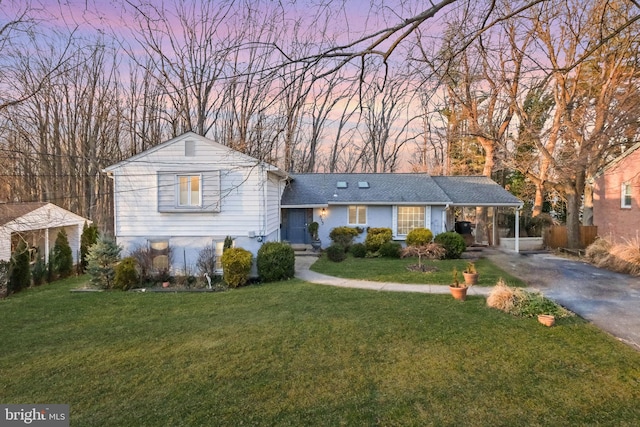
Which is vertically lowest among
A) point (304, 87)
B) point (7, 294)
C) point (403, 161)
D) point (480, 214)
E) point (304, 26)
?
point (7, 294)

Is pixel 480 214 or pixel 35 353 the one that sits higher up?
pixel 480 214

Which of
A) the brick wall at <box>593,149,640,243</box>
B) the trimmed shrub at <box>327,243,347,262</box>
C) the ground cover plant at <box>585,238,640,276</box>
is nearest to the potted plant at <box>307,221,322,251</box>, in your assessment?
the trimmed shrub at <box>327,243,347,262</box>

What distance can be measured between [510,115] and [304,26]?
19.0m

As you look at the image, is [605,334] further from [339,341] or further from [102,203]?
[102,203]

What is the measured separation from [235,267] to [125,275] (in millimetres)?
3489

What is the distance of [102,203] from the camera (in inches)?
915

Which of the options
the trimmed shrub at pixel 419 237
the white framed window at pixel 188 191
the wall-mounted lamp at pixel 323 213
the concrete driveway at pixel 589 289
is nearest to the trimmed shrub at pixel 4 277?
the white framed window at pixel 188 191

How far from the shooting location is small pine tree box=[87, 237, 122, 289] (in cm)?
1167

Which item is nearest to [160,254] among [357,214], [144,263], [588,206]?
[144,263]

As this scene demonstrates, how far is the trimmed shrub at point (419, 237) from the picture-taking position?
1684 cm

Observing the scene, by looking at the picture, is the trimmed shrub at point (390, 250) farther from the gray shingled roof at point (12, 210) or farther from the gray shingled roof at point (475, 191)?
the gray shingled roof at point (12, 210)

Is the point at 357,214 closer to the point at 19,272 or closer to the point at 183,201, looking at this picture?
the point at 183,201

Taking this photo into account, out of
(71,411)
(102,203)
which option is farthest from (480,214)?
(102,203)

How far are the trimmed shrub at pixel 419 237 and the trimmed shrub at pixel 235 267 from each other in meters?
8.41
